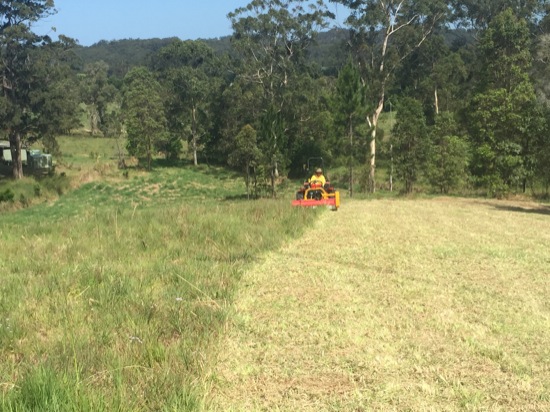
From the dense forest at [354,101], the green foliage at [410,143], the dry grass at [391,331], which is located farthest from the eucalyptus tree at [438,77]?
the dry grass at [391,331]

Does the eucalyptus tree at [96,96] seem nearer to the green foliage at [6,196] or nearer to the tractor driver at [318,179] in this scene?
the green foliage at [6,196]

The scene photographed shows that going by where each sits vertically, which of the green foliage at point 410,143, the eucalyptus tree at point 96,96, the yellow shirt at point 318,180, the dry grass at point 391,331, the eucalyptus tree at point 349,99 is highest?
the eucalyptus tree at point 96,96

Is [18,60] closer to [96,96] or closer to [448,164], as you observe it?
[448,164]

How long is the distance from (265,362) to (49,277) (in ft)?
11.0

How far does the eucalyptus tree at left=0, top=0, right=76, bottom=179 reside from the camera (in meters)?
35.2

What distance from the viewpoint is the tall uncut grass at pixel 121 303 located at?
3266 millimetres

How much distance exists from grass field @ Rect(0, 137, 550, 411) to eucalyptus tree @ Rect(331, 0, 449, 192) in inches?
922

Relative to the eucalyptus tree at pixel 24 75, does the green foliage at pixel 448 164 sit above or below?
below

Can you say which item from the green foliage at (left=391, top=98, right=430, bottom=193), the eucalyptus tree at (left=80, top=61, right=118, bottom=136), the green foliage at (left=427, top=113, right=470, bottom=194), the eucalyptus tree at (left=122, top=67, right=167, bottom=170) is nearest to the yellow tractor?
the green foliage at (left=391, top=98, right=430, bottom=193)

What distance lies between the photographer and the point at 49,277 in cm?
604

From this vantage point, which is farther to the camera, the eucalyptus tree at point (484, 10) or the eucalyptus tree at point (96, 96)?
the eucalyptus tree at point (96, 96)

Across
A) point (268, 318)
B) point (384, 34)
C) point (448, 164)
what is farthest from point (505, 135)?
point (268, 318)

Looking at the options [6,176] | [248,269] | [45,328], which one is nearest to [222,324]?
[45,328]

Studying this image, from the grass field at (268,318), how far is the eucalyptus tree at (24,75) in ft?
96.5
